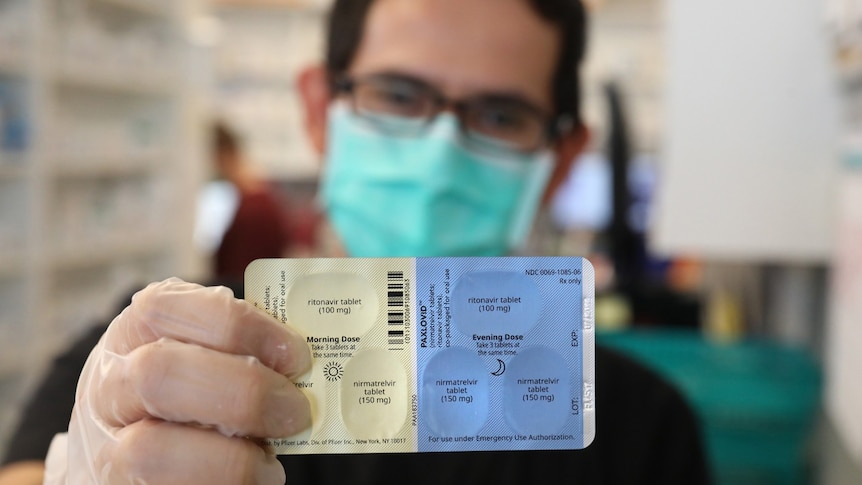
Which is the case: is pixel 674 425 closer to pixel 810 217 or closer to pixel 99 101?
pixel 810 217

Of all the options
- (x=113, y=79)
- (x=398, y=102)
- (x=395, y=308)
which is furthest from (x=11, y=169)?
(x=395, y=308)

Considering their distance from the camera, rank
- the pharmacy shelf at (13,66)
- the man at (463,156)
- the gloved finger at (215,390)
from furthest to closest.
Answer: the pharmacy shelf at (13,66)
the man at (463,156)
the gloved finger at (215,390)

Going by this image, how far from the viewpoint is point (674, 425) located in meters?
0.97

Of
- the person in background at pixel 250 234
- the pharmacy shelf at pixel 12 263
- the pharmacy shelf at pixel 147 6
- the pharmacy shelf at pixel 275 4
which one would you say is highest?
the pharmacy shelf at pixel 275 4

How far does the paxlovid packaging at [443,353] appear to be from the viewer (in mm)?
442

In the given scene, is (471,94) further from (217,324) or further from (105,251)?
(105,251)

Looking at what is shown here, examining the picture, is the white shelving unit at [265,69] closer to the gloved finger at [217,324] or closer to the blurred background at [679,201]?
the blurred background at [679,201]

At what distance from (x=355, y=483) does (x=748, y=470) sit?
1187 mm

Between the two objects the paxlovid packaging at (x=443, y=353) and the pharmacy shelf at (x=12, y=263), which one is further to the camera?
the pharmacy shelf at (x=12, y=263)

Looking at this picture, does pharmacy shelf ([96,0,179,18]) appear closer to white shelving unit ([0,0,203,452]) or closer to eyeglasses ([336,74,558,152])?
white shelving unit ([0,0,203,452])

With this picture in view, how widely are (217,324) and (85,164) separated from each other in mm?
2568

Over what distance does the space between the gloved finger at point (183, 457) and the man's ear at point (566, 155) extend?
2.26 ft

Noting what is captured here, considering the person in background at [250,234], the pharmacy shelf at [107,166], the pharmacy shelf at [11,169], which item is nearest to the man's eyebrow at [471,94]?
the pharmacy shelf at [11,169]

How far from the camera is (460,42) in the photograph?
2.87ft
